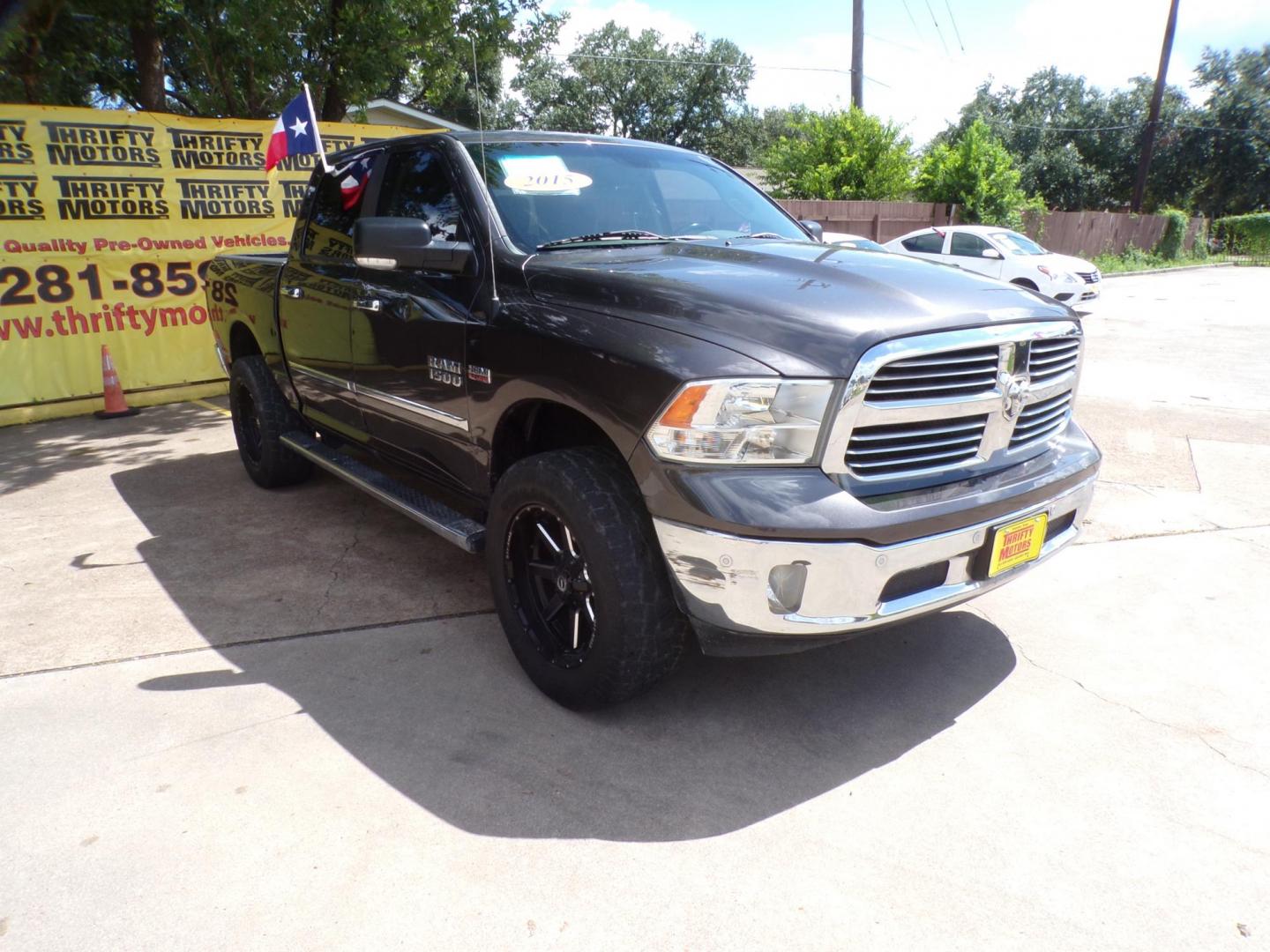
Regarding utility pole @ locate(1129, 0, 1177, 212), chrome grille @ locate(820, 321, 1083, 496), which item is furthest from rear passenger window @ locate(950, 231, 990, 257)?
utility pole @ locate(1129, 0, 1177, 212)

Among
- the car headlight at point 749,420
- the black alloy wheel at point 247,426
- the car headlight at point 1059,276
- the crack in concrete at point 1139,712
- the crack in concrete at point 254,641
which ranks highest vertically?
the car headlight at point 749,420

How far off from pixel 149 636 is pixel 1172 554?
482 centimetres

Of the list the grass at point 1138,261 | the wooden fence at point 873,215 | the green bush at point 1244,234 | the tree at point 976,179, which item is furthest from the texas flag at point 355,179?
the green bush at point 1244,234

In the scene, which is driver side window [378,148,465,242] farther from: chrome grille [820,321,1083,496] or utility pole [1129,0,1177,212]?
utility pole [1129,0,1177,212]

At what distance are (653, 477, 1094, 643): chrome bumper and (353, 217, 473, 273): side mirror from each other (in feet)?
4.77

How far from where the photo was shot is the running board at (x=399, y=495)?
3496mm

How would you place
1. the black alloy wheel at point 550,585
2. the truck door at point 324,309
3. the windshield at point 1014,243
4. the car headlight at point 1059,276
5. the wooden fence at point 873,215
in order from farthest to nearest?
the wooden fence at point 873,215 → the windshield at point 1014,243 → the car headlight at point 1059,276 → the truck door at point 324,309 → the black alloy wheel at point 550,585

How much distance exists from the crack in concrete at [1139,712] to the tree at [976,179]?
2205 cm

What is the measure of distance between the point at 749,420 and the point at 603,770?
1185mm

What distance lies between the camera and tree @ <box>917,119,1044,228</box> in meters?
23.0

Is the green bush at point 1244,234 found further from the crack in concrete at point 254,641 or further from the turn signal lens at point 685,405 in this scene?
the turn signal lens at point 685,405

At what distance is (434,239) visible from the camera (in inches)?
139

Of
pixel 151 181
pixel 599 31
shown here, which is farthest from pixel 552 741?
pixel 599 31

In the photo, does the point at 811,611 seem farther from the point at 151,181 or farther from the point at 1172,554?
the point at 151,181
